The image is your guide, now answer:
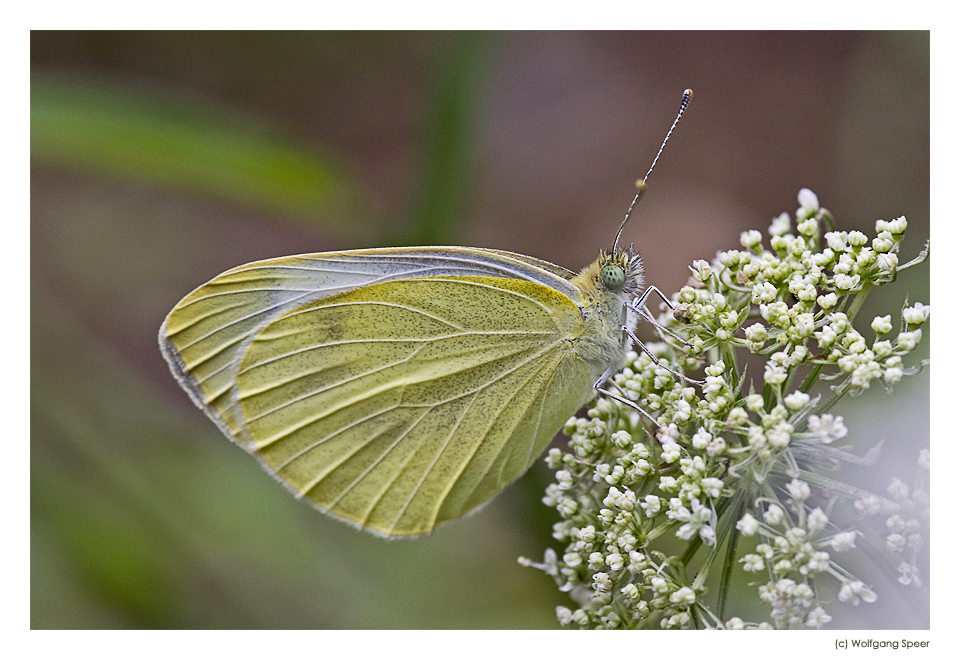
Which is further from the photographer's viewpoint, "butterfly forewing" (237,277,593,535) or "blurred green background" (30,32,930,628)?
"blurred green background" (30,32,930,628)

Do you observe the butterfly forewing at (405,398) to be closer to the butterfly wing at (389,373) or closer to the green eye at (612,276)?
the butterfly wing at (389,373)

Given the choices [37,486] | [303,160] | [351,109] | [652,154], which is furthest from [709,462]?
[351,109]

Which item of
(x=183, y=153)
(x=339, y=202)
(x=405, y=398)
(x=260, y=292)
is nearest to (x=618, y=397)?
(x=405, y=398)

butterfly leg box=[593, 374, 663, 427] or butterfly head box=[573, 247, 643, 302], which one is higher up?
butterfly head box=[573, 247, 643, 302]

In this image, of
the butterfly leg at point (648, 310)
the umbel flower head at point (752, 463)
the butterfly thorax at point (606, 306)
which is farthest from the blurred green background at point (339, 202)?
the butterfly thorax at point (606, 306)

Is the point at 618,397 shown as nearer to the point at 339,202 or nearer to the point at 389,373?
the point at 389,373

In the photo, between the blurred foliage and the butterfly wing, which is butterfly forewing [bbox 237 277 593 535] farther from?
the blurred foliage

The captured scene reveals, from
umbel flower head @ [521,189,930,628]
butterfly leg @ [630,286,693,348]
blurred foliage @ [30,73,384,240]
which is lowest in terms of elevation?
umbel flower head @ [521,189,930,628]

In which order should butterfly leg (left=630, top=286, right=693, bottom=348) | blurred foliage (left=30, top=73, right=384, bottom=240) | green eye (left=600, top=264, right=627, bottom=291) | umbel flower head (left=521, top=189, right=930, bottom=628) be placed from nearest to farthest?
umbel flower head (left=521, top=189, right=930, bottom=628) → butterfly leg (left=630, top=286, right=693, bottom=348) → green eye (left=600, top=264, right=627, bottom=291) → blurred foliage (left=30, top=73, right=384, bottom=240)

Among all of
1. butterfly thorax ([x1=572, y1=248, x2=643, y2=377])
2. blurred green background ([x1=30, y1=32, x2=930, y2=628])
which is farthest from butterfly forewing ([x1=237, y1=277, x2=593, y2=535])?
blurred green background ([x1=30, y1=32, x2=930, y2=628])
